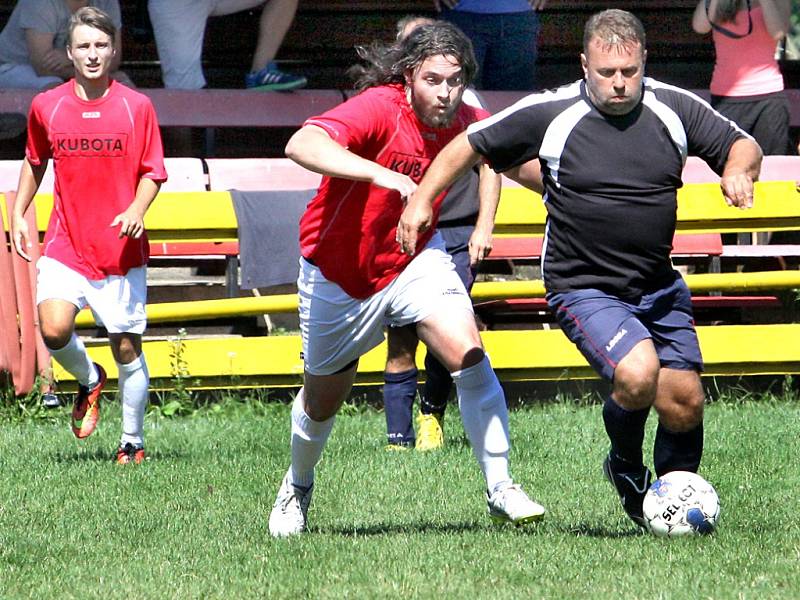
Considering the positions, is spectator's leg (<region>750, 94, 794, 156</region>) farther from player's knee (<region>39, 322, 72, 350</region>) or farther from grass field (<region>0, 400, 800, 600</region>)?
player's knee (<region>39, 322, 72, 350</region>)

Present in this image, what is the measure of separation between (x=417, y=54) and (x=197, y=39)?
6.71 meters

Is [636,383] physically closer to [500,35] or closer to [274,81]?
[500,35]

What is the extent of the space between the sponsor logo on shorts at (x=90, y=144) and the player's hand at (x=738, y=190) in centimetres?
355

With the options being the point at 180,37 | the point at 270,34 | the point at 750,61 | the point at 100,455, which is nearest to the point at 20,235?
the point at 100,455

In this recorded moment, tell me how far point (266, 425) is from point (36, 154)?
2.24 m

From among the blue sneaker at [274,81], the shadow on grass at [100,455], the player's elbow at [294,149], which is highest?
the player's elbow at [294,149]

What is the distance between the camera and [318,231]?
5.37m

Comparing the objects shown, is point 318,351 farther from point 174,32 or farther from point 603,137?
point 174,32

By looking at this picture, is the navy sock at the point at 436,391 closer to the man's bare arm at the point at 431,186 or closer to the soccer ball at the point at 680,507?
the soccer ball at the point at 680,507

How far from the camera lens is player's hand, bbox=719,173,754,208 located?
15.8ft

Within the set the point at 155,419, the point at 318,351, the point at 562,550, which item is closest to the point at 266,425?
the point at 155,419

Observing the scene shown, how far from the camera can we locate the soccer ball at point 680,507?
5.13m

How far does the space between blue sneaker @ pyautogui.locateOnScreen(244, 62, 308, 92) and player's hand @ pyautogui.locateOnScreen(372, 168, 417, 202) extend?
7.01 metres

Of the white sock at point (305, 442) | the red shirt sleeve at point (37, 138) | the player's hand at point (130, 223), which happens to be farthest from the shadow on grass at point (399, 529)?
the red shirt sleeve at point (37, 138)
